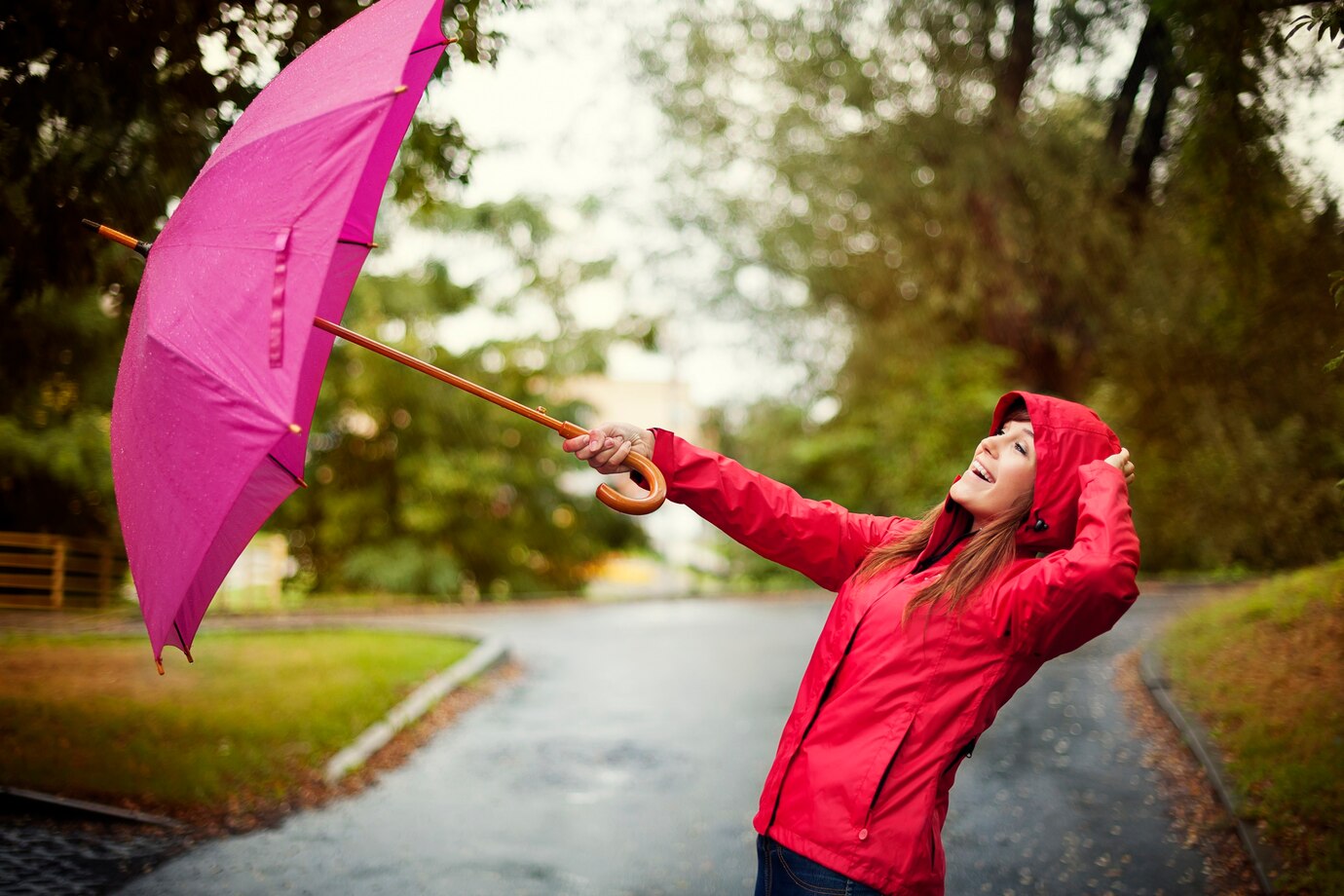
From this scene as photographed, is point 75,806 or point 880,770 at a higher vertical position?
point 880,770

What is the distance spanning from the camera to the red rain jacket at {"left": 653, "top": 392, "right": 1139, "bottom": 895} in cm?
261

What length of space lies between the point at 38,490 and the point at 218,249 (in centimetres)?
1870

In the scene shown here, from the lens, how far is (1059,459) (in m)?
2.86

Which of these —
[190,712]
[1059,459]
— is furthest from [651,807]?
[1059,459]

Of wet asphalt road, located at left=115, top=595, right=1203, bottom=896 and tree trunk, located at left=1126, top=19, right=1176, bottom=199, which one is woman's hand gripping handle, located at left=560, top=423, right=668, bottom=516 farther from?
tree trunk, located at left=1126, top=19, right=1176, bottom=199

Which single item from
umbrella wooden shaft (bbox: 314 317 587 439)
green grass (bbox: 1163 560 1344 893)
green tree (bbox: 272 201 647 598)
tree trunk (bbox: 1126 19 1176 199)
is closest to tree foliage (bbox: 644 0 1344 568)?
tree trunk (bbox: 1126 19 1176 199)

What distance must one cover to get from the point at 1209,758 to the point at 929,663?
19.8 ft

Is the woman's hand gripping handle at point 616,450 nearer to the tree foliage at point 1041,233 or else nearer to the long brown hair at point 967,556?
the long brown hair at point 967,556

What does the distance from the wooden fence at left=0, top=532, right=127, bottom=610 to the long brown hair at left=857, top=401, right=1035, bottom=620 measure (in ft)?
59.5

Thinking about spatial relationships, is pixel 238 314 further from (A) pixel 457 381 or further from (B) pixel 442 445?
(B) pixel 442 445

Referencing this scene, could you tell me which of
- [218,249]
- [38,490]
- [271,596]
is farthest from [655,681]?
[271,596]

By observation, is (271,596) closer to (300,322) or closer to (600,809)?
(600,809)

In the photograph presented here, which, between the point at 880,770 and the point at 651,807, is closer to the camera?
the point at 880,770

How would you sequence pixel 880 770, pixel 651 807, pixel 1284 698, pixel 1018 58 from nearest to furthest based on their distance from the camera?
1. pixel 880 770
2. pixel 651 807
3. pixel 1284 698
4. pixel 1018 58
